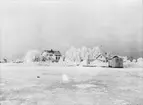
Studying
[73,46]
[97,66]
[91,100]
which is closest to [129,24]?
[73,46]

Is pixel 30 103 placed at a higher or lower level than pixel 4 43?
lower

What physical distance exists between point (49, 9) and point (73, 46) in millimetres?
2541

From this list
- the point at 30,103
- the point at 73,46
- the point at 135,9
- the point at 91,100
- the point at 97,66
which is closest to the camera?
the point at 30,103

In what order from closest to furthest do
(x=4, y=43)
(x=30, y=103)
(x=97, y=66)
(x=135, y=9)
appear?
(x=30, y=103), (x=135, y=9), (x=4, y=43), (x=97, y=66)

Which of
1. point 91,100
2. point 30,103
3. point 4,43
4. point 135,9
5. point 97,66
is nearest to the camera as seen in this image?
point 30,103

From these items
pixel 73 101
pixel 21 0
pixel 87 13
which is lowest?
pixel 73 101

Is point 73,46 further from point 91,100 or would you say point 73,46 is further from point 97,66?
point 97,66

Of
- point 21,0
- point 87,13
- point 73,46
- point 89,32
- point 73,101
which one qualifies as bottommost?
point 73,101

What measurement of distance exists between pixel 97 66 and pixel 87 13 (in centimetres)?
1106

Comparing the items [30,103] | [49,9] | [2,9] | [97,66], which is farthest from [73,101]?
[97,66]

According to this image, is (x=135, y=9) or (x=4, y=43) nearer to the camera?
(x=135, y=9)

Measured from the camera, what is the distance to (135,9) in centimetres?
687

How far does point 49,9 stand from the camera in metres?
7.00

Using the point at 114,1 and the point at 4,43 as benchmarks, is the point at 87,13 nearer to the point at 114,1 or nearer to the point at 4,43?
the point at 114,1
